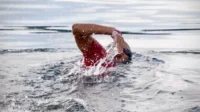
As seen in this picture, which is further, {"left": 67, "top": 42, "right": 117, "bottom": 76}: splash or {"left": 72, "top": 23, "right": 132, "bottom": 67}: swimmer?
{"left": 67, "top": 42, "right": 117, "bottom": 76}: splash

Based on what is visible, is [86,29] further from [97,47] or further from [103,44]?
[103,44]

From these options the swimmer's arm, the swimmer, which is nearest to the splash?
the swimmer

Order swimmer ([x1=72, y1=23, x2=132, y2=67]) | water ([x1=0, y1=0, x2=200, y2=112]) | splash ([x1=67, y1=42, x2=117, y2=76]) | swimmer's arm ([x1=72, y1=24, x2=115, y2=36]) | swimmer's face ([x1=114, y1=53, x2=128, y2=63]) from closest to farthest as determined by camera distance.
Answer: water ([x1=0, y1=0, x2=200, y2=112]), swimmer's arm ([x1=72, y1=24, x2=115, y2=36]), swimmer ([x1=72, y1=23, x2=132, y2=67]), splash ([x1=67, y1=42, x2=117, y2=76]), swimmer's face ([x1=114, y1=53, x2=128, y2=63])

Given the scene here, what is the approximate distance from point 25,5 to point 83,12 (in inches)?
77.3

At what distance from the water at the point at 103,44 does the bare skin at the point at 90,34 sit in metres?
0.14

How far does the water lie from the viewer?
362 centimetres

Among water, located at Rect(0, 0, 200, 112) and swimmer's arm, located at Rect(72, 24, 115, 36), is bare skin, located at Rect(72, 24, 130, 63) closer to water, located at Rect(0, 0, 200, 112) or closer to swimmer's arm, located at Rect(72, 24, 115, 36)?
swimmer's arm, located at Rect(72, 24, 115, 36)

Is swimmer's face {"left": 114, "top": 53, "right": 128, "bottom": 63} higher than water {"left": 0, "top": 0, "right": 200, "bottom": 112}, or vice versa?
swimmer's face {"left": 114, "top": 53, "right": 128, "bottom": 63}

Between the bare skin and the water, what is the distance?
140mm

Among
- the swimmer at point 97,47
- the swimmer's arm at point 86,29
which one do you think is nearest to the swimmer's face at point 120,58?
the swimmer at point 97,47

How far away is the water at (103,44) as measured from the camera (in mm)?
3617

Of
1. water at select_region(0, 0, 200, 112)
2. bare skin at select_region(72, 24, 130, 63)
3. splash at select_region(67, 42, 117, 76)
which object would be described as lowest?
water at select_region(0, 0, 200, 112)

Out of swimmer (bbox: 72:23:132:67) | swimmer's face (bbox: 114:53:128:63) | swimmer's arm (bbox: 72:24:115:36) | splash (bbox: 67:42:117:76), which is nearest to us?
swimmer's arm (bbox: 72:24:115:36)

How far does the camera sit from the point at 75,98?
3.65 metres
